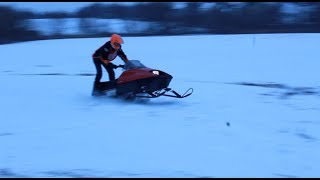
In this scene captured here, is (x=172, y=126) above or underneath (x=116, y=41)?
underneath

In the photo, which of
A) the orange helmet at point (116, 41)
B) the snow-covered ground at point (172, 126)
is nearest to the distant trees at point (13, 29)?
the snow-covered ground at point (172, 126)

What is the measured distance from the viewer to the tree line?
3841 cm

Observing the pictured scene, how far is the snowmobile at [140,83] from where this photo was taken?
991cm

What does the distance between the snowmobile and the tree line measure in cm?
2668

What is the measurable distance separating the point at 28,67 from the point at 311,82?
1030 centimetres

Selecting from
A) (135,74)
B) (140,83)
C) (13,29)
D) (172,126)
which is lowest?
(172,126)

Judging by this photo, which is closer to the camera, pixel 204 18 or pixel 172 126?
pixel 172 126

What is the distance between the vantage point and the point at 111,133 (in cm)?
745

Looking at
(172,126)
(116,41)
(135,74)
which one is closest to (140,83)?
(135,74)

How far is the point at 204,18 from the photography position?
1628 inches

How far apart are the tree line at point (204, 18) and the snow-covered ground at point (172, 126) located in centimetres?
2298

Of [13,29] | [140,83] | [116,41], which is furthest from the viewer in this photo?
[13,29]

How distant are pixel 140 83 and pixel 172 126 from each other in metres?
2.32

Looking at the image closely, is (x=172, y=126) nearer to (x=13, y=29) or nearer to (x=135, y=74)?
(x=135, y=74)
